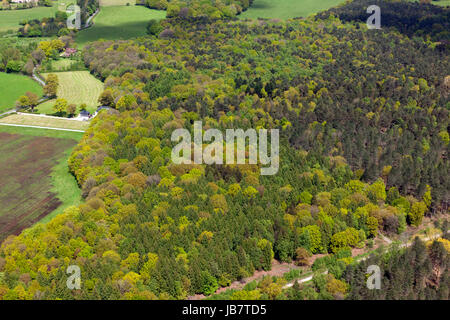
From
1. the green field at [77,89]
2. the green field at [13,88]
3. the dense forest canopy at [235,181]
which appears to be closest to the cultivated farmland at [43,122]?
the green field at [77,89]

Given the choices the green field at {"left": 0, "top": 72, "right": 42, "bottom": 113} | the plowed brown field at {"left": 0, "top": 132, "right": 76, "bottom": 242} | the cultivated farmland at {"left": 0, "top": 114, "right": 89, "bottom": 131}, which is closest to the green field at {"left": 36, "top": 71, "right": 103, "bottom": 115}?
the cultivated farmland at {"left": 0, "top": 114, "right": 89, "bottom": 131}

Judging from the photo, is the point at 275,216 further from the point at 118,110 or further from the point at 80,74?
the point at 80,74

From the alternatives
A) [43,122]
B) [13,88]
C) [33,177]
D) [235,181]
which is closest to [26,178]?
[33,177]

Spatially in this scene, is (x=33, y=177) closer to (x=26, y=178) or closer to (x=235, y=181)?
(x=26, y=178)

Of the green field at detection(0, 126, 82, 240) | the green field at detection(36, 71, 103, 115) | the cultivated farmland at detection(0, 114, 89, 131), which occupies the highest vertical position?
the green field at detection(36, 71, 103, 115)

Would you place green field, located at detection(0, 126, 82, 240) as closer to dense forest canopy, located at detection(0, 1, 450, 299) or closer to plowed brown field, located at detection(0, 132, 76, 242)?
plowed brown field, located at detection(0, 132, 76, 242)

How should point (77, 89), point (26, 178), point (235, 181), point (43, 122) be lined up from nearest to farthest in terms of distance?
1. point (235, 181)
2. point (26, 178)
3. point (43, 122)
4. point (77, 89)
